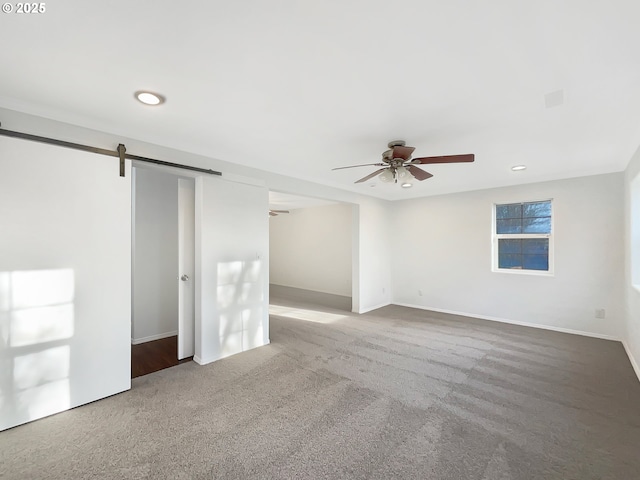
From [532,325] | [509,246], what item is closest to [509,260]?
[509,246]

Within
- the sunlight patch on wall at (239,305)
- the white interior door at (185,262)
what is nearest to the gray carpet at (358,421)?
the sunlight patch on wall at (239,305)

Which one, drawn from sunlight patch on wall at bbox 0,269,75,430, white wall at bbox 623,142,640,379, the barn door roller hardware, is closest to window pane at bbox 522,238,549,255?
white wall at bbox 623,142,640,379

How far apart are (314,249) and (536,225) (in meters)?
5.31

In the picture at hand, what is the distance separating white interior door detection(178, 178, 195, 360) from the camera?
11.2 ft

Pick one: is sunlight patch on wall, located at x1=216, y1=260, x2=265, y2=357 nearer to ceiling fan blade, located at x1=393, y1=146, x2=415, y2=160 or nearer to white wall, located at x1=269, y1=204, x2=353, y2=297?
ceiling fan blade, located at x1=393, y1=146, x2=415, y2=160

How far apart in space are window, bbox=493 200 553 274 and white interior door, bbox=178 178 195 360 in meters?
5.00

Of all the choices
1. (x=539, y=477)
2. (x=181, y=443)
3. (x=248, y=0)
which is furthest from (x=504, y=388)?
(x=248, y=0)

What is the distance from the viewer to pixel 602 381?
2.87m

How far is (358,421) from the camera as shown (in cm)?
221

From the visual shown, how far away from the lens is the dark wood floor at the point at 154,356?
317 centimetres

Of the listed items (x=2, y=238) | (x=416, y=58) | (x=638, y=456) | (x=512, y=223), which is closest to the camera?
(x=416, y=58)

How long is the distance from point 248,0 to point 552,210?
5.24 meters

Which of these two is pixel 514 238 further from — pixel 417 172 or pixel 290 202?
pixel 290 202

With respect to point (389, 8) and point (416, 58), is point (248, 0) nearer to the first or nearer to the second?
point (389, 8)
